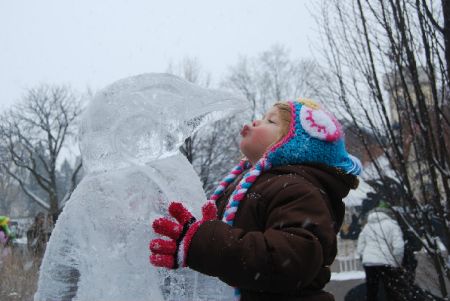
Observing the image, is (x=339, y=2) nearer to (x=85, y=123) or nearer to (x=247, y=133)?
(x=247, y=133)

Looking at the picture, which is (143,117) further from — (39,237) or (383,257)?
(39,237)

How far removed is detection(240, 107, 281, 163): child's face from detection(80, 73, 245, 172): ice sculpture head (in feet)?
0.33

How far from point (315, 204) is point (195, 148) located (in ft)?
45.9

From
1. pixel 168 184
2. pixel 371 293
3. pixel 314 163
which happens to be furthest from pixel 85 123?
pixel 371 293

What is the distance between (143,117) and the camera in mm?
1611

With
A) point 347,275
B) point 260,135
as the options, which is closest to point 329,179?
point 260,135

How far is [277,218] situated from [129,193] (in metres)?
0.54

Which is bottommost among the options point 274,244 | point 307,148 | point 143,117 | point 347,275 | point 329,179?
point 347,275

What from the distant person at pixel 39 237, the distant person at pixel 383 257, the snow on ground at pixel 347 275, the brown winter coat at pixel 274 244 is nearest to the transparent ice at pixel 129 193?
the brown winter coat at pixel 274 244

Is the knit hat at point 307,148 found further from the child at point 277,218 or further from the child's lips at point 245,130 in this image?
the child's lips at point 245,130

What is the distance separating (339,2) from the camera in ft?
12.0

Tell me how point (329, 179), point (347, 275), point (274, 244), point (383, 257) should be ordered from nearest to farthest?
point (274, 244)
point (329, 179)
point (383, 257)
point (347, 275)

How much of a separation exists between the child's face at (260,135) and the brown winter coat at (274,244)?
226 millimetres

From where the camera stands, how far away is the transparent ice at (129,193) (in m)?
1.50
